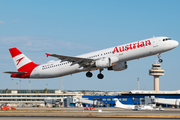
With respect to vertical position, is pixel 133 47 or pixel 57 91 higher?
pixel 133 47

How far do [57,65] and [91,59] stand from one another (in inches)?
366

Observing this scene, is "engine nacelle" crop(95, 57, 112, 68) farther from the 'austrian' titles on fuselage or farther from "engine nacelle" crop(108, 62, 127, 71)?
"engine nacelle" crop(108, 62, 127, 71)

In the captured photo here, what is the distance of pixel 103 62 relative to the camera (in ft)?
188

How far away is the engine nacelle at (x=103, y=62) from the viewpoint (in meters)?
56.7

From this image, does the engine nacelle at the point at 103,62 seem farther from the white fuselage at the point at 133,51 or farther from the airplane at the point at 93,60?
the white fuselage at the point at 133,51

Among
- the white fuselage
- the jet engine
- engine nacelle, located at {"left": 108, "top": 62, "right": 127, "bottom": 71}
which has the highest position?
the white fuselage

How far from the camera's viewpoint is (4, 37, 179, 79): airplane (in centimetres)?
5412

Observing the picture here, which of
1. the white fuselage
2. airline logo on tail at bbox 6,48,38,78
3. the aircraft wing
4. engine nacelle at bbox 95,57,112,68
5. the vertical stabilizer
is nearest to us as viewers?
the white fuselage

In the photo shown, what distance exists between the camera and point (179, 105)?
369 ft

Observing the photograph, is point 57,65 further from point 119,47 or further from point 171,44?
point 171,44

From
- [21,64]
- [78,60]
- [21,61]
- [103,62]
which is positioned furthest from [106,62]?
[21,61]

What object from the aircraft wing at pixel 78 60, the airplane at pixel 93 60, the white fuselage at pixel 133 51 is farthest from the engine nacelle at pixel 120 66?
the aircraft wing at pixel 78 60

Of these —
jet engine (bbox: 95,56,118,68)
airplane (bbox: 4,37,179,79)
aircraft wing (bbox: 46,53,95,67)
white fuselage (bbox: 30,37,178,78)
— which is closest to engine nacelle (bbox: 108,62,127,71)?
airplane (bbox: 4,37,179,79)

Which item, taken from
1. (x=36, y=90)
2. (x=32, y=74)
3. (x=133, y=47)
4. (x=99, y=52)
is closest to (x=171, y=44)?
(x=133, y=47)
